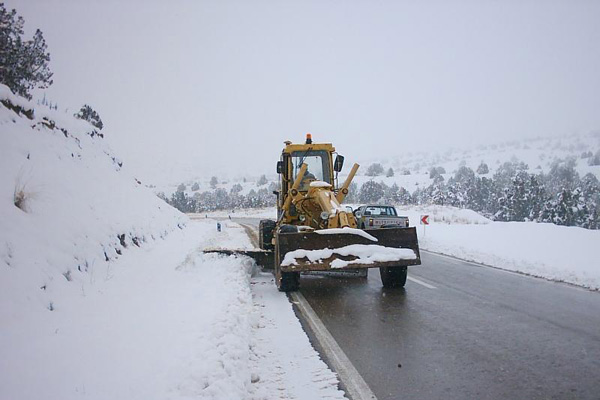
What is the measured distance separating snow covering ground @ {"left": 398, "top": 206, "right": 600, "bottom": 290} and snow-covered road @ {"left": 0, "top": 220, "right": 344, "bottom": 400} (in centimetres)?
705

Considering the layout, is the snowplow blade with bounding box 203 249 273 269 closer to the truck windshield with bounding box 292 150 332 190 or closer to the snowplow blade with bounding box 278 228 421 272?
the truck windshield with bounding box 292 150 332 190

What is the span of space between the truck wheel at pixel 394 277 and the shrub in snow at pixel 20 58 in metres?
18.7

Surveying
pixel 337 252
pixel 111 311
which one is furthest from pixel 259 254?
pixel 111 311

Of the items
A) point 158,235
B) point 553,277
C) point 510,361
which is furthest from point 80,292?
point 553,277

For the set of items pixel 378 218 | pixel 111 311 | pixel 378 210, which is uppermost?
pixel 378 210

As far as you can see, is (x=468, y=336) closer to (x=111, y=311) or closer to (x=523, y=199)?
(x=111, y=311)

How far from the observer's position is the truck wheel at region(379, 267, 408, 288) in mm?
8414

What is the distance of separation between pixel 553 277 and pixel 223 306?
7919 mm

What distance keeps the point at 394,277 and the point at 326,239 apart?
187 centimetres

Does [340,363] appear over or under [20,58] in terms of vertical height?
under

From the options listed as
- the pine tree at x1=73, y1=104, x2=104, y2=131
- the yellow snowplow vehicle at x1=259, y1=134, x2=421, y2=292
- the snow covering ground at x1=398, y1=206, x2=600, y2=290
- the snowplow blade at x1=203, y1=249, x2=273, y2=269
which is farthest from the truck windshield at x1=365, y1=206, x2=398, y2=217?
the pine tree at x1=73, y1=104, x2=104, y2=131

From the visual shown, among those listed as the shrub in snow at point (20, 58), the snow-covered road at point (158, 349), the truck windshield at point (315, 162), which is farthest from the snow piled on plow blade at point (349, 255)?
the shrub in snow at point (20, 58)

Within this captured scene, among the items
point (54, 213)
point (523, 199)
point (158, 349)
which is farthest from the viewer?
point (523, 199)

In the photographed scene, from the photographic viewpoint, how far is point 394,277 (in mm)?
8477
